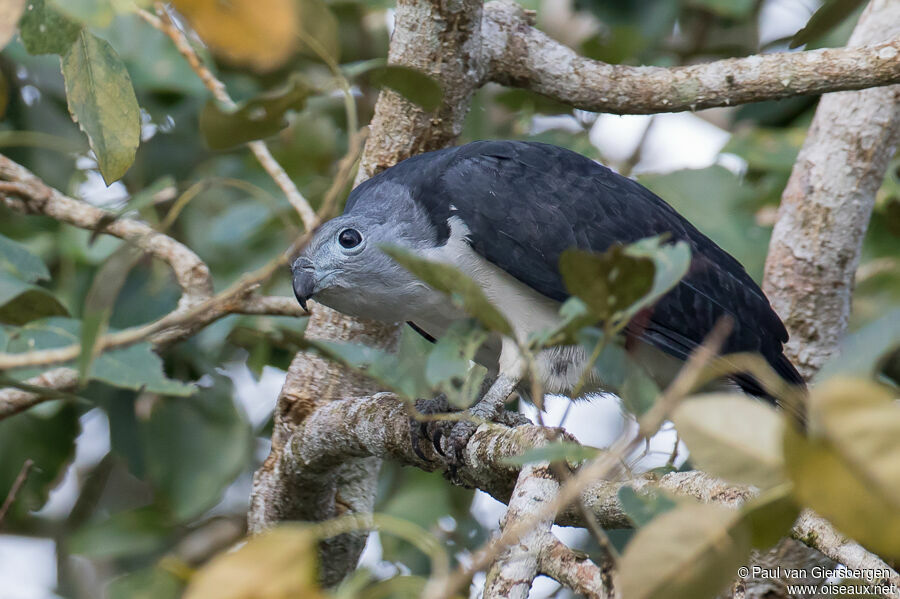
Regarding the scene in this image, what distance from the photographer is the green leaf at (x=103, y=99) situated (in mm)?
1554

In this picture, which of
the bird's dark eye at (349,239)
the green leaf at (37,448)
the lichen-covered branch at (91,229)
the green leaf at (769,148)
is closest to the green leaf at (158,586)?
the lichen-covered branch at (91,229)

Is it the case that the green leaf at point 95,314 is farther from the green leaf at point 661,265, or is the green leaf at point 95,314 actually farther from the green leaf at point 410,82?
the green leaf at point 410,82

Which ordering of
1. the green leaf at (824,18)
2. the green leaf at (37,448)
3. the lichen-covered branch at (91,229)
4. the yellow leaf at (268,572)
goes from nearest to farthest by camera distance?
the yellow leaf at (268,572) < the green leaf at (824,18) < the lichen-covered branch at (91,229) < the green leaf at (37,448)

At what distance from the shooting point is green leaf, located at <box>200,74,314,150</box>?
5.51 ft

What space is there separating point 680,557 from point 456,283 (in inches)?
16.1

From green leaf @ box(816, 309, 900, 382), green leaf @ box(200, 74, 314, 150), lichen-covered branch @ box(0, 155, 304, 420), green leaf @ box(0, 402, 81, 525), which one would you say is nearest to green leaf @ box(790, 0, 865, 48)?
green leaf @ box(200, 74, 314, 150)

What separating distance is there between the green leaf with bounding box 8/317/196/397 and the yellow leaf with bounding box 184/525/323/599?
0.72m

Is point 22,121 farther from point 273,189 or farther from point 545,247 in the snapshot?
point 545,247

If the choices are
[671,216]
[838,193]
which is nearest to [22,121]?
[671,216]

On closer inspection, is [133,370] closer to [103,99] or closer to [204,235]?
[103,99]

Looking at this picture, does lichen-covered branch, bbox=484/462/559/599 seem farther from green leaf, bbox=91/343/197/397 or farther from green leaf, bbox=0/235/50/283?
green leaf, bbox=0/235/50/283

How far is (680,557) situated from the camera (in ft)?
2.63

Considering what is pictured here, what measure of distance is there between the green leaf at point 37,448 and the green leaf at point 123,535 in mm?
233

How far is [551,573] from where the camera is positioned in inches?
71.5
